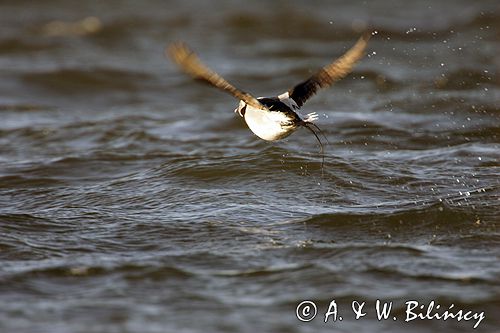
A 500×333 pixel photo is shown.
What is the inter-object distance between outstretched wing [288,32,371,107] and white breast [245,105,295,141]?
13.7 inches

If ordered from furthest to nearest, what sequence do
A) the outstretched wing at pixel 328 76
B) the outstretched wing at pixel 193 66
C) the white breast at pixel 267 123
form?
the outstretched wing at pixel 328 76 → the white breast at pixel 267 123 → the outstretched wing at pixel 193 66

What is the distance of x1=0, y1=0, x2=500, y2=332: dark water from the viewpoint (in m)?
5.33

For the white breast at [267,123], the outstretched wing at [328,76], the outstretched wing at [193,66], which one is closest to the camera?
the outstretched wing at [193,66]

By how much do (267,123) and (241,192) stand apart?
1315mm

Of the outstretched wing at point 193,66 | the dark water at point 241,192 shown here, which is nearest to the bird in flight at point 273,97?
the outstretched wing at point 193,66

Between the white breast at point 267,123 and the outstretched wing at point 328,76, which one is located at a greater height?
the outstretched wing at point 328,76

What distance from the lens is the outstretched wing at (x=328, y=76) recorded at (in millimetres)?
6574

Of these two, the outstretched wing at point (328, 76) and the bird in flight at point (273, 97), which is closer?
the bird in flight at point (273, 97)

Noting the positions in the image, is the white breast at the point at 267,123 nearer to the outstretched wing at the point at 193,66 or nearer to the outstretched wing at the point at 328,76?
the outstretched wing at the point at 328,76

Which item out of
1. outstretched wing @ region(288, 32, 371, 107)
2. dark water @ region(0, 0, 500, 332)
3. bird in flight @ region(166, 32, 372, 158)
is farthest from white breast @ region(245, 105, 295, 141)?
dark water @ region(0, 0, 500, 332)

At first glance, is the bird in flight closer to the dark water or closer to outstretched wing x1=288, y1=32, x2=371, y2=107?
outstretched wing x1=288, y1=32, x2=371, y2=107

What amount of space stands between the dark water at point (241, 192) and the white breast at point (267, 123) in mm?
657

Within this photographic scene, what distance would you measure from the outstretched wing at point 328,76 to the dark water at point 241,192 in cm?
84

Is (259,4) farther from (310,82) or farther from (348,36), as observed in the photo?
(310,82)
